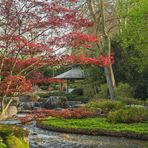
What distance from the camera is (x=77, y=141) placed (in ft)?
50.4

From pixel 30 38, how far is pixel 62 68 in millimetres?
8605

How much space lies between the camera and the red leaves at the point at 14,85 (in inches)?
349

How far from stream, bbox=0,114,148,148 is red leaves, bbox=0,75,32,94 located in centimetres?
460

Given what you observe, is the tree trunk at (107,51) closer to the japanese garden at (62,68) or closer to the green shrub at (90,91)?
the japanese garden at (62,68)

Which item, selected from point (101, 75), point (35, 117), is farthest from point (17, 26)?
point (101, 75)

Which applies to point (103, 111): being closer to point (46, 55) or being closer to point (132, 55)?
point (132, 55)

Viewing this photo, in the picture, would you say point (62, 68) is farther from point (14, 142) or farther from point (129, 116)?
point (14, 142)

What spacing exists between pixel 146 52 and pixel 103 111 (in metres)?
4.77

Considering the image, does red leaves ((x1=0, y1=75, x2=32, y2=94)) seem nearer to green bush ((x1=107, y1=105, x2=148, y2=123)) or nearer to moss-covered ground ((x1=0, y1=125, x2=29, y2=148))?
moss-covered ground ((x1=0, y1=125, x2=29, y2=148))

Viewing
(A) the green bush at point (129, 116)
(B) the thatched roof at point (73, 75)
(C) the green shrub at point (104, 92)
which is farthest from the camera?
(B) the thatched roof at point (73, 75)

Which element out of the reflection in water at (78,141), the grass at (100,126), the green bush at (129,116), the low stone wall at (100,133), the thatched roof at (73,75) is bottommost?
the reflection in water at (78,141)

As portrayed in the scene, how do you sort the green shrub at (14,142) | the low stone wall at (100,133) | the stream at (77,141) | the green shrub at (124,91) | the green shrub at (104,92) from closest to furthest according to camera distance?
1. the green shrub at (14,142)
2. the stream at (77,141)
3. the low stone wall at (100,133)
4. the green shrub at (124,91)
5. the green shrub at (104,92)

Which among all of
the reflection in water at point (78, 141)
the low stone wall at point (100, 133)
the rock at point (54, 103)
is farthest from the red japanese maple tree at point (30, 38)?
the rock at point (54, 103)

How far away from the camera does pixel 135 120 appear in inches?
743
